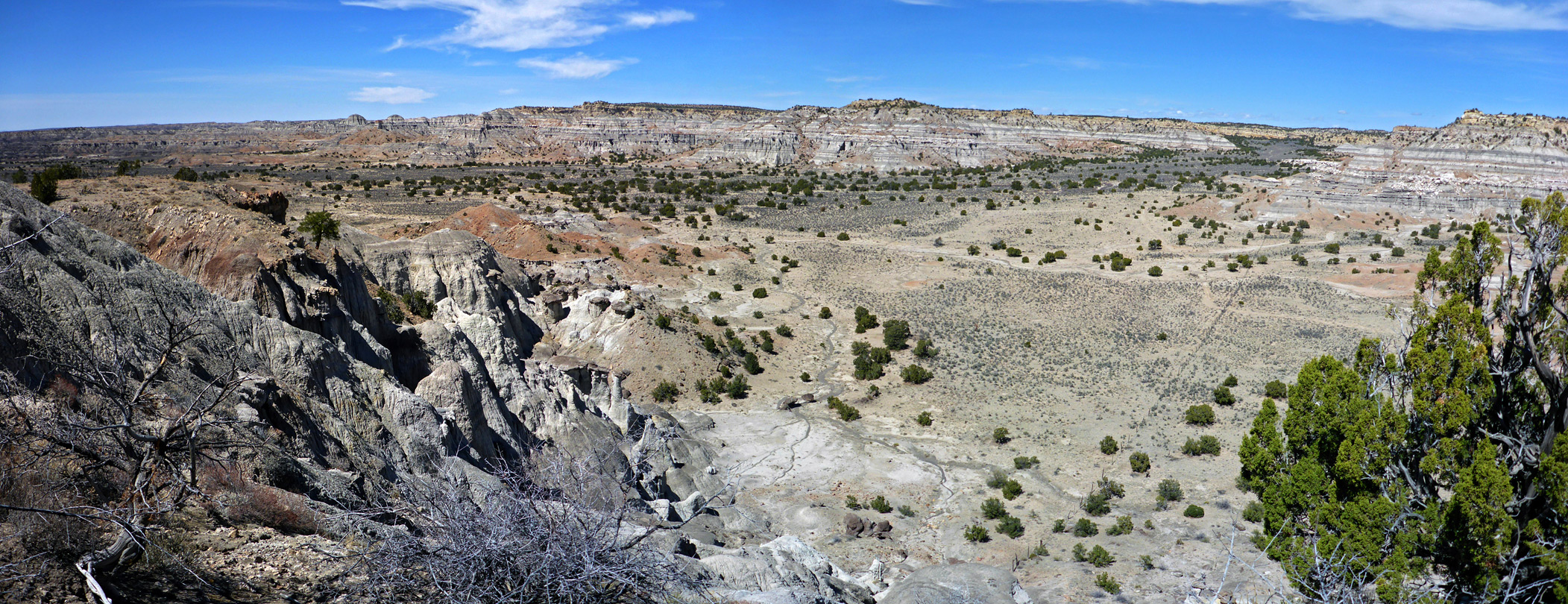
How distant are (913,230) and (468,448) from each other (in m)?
51.2

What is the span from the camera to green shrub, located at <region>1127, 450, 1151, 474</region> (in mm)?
21266

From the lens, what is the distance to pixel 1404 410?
38.2 ft

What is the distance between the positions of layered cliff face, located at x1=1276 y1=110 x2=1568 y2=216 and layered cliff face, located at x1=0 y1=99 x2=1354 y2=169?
51620 millimetres

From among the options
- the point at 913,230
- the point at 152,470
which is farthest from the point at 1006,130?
the point at 152,470

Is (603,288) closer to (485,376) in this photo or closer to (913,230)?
(485,376)

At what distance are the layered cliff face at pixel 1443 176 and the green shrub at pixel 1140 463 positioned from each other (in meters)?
52.8

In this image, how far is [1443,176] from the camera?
219 feet

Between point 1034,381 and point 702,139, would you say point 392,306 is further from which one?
point 702,139

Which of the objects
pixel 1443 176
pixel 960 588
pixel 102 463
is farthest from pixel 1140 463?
pixel 1443 176

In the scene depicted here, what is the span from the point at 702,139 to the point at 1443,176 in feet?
318

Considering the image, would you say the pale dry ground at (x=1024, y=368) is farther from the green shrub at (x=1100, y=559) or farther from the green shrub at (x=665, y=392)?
the green shrub at (x=665, y=392)

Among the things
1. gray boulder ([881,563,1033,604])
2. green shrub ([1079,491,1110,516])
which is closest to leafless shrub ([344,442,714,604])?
gray boulder ([881,563,1033,604])

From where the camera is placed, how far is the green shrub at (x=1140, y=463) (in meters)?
21.3

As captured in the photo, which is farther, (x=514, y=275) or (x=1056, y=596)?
(x=514, y=275)
